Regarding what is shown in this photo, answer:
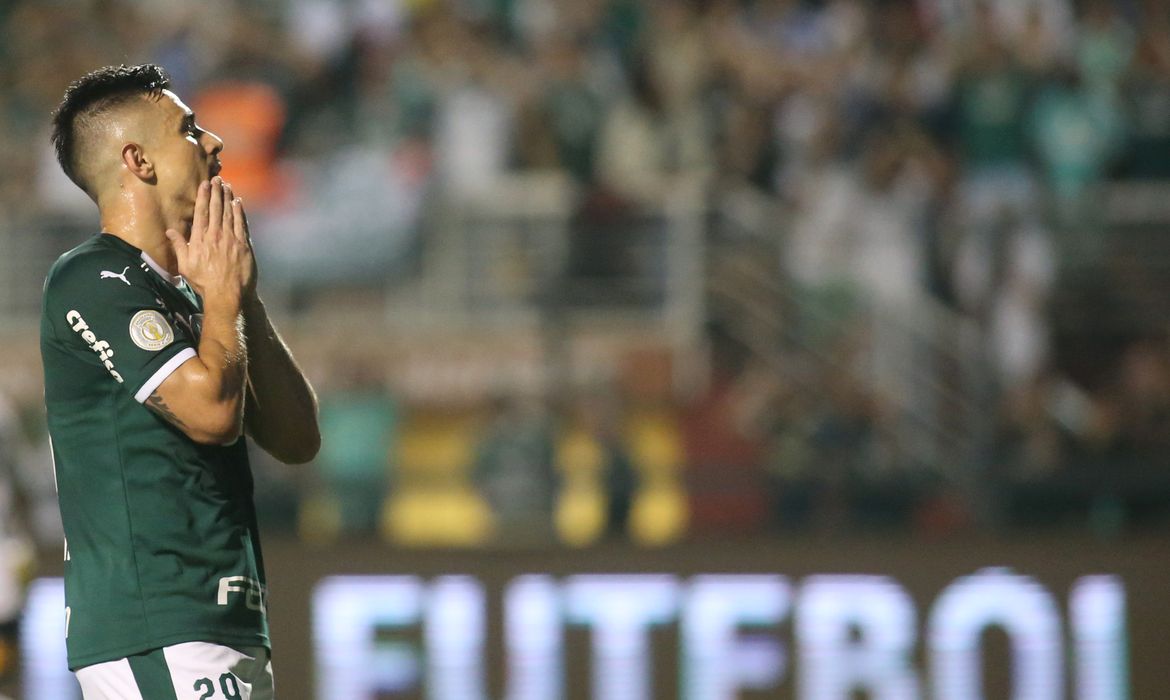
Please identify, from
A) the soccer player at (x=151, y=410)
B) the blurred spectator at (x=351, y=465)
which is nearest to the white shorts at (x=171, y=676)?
the soccer player at (x=151, y=410)

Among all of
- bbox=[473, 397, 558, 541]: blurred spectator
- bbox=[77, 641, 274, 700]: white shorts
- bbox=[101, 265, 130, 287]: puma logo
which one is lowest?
bbox=[77, 641, 274, 700]: white shorts

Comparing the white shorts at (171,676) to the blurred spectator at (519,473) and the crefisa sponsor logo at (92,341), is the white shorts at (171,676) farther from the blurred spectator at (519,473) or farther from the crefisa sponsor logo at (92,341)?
the blurred spectator at (519,473)

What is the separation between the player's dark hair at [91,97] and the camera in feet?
10.0

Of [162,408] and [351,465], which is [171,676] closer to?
[162,408]

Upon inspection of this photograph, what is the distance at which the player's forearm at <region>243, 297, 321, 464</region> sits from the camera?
3143mm

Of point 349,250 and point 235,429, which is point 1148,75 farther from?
point 235,429

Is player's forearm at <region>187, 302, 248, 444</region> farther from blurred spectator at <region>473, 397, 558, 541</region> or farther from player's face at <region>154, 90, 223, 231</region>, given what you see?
blurred spectator at <region>473, 397, 558, 541</region>

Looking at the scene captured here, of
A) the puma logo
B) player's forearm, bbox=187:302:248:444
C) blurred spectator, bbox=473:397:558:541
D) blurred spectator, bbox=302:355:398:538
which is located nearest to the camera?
player's forearm, bbox=187:302:248:444

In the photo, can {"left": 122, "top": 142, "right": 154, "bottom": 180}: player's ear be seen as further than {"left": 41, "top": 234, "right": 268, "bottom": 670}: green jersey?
Yes

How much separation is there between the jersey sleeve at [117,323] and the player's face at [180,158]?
0.54ft

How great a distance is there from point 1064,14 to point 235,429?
8522 millimetres

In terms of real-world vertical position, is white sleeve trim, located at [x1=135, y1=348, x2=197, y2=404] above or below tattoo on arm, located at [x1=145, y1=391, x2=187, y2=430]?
above

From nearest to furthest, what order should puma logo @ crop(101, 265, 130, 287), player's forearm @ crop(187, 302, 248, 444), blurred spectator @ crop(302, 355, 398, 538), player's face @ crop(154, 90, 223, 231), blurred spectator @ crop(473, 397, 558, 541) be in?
player's forearm @ crop(187, 302, 248, 444) → puma logo @ crop(101, 265, 130, 287) → player's face @ crop(154, 90, 223, 231) → blurred spectator @ crop(473, 397, 558, 541) → blurred spectator @ crop(302, 355, 398, 538)

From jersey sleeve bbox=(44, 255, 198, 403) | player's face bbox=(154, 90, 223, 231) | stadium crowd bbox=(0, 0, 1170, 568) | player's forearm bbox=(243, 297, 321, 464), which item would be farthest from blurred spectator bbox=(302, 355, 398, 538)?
jersey sleeve bbox=(44, 255, 198, 403)
